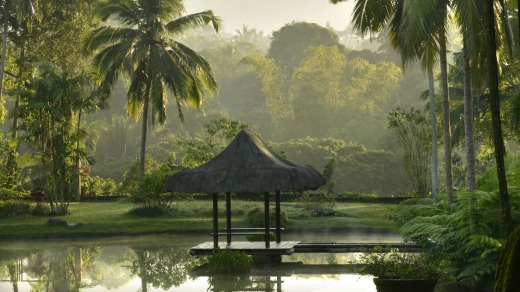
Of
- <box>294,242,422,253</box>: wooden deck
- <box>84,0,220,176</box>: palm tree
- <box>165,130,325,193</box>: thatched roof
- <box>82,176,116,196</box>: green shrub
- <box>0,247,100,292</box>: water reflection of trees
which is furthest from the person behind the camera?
<box>82,176,116,196</box>: green shrub

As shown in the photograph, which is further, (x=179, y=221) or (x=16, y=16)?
(x=16, y=16)

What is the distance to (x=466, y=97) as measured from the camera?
67.0 feet

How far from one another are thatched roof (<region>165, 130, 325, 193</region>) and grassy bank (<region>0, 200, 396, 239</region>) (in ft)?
35.4

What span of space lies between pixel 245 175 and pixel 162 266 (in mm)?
3445

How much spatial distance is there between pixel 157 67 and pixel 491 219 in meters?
27.1

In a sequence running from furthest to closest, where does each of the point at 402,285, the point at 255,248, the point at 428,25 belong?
the point at 255,248 → the point at 428,25 → the point at 402,285

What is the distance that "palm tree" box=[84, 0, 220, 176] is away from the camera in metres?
42.1

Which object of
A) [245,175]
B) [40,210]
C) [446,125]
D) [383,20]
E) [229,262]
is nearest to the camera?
[229,262]

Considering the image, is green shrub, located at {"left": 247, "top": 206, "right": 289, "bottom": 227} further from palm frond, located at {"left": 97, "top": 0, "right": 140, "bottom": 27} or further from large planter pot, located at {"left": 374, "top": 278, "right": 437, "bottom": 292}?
large planter pot, located at {"left": 374, "top": 278, "right": 437, "bottom": 292}

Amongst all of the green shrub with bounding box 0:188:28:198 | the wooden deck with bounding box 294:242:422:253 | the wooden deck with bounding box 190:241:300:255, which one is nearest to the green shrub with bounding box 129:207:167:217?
the green shrub with bounding box 0:188:28:198

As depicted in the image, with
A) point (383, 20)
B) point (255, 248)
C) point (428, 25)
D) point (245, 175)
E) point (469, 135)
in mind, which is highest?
point (383, 20)

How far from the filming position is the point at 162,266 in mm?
22625

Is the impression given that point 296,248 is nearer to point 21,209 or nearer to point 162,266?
point 162,266

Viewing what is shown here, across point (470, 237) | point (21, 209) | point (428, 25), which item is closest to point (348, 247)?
point (428, 25)
